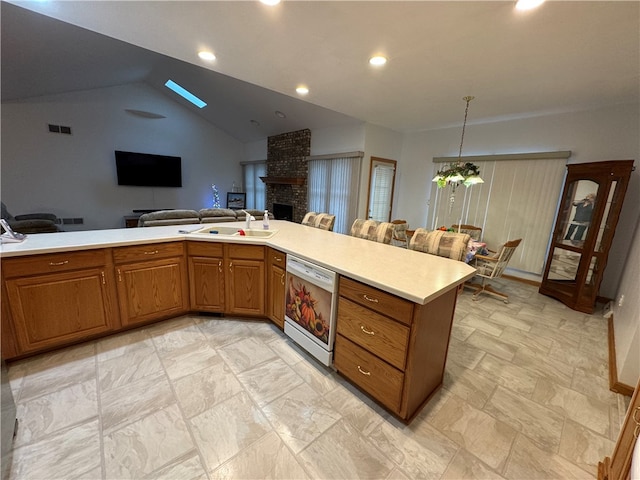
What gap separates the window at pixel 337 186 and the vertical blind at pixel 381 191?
0.50 meters

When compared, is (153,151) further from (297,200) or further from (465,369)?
(465,369)

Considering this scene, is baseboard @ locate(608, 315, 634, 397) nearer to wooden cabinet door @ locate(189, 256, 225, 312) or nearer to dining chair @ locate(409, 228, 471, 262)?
dining chair @ locate(409, 228, 471, 262)

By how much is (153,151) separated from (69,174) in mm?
1844

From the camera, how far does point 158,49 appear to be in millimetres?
2594

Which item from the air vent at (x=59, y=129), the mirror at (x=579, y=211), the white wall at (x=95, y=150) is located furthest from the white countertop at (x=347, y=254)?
the air vent at (x=59, y=129)

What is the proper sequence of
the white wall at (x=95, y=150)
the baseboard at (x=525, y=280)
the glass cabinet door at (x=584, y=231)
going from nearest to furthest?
the glass cabinet door at (x=584, y=231), the baseboard at (x=525, y=280), the white wall at (x=95, y=150)

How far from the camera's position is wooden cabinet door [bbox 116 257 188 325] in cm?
221

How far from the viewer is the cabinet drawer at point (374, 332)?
4.79ft

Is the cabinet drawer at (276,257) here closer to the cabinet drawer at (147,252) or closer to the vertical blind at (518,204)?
the cabinet drawer at (147,252)

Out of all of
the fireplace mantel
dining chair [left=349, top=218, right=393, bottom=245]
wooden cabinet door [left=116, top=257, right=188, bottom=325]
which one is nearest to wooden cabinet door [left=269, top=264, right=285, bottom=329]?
wooden cabinet door [left=116, top=257, right=188, bottom=325]

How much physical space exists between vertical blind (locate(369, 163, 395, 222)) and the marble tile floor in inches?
148

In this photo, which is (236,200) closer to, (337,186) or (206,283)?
(337,186)

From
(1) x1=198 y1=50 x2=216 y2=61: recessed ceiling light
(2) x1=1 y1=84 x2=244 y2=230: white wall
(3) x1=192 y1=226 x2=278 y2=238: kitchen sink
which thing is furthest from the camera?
(2) x1=1 y1=84 x2=244 y2=230: white wall

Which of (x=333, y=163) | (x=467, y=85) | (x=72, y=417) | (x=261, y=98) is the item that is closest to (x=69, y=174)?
(x=261, y=98)
